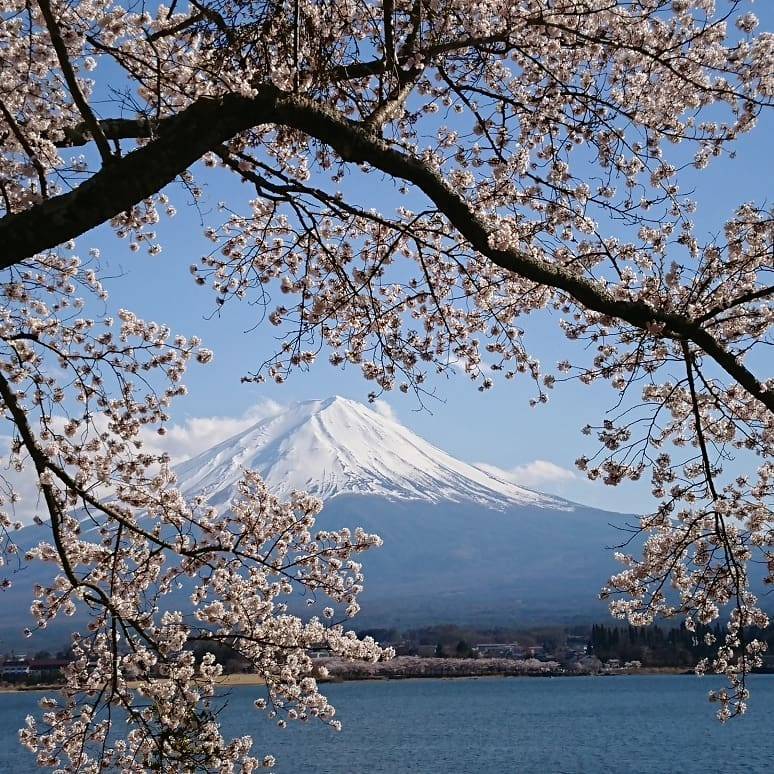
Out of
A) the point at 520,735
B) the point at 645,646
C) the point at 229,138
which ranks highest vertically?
the point at 229,138

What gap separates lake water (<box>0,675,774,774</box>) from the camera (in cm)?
2864

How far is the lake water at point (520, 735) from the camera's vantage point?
28641 mm

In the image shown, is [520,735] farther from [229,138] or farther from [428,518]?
[428,518]

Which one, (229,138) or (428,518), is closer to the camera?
(229,138)

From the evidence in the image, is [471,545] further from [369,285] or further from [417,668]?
[369,285]

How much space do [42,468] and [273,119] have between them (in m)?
2.00

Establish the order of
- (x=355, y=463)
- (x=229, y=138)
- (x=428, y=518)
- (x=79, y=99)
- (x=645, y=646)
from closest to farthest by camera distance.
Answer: (x=79, y=99), (x=229, y=138), (x=645, y=646), (x=355, y=463), (x=428, y=518)

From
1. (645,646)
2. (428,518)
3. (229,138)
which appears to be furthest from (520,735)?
(428,518)

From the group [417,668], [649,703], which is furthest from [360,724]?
[417,668]

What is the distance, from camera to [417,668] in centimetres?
7581

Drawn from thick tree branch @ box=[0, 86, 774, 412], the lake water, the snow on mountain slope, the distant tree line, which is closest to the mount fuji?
the snow on mountain slope

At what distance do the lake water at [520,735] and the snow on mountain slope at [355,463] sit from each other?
67252 millimetres

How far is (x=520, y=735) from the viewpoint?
122 ft

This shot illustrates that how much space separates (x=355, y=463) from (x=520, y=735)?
100m
